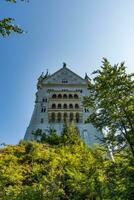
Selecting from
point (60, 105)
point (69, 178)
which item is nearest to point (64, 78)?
point (60, 105)

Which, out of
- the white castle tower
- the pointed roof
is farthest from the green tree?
the pointed roof

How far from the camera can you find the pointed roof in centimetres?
7400

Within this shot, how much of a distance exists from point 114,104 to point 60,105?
160 feet

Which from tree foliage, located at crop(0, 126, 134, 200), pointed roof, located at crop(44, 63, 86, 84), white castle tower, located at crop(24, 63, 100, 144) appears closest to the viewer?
tree foliage, located at crop(0, 126, 134, 200)

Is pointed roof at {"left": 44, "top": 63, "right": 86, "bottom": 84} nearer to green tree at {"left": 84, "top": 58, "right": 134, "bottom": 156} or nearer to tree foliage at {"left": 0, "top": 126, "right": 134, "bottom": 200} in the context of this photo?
tree foliage at {"left": 0, "top": 126, "right": 134, "bottom": 200}

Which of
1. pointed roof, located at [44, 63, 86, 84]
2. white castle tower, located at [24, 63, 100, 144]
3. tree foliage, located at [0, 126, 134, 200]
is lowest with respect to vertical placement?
tree foliage, located at [0, 126, 134, 200]

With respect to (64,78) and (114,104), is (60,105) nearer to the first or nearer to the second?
(64,78)

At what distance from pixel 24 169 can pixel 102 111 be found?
13.1 m

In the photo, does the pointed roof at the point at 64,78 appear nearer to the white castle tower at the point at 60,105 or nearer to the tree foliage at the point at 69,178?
the white castle tower at the point at 60,105

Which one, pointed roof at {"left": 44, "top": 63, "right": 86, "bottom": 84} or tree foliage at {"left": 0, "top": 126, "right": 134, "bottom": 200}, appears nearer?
tree foliage at {"left": 0, "top": 126, "right": 134, "bottom": 200}

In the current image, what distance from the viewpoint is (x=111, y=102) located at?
19.7 meters

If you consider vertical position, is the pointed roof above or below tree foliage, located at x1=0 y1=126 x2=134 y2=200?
above

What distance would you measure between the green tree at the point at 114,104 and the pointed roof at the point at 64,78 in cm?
5295

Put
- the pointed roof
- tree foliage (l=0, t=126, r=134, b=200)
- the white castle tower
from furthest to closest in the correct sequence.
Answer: the pointed roof < the white castle tower < tree foliage (l=0, t=126, r=134, b=200)
